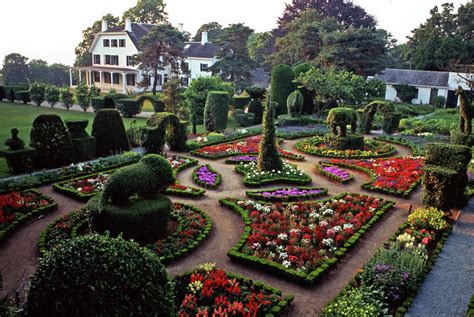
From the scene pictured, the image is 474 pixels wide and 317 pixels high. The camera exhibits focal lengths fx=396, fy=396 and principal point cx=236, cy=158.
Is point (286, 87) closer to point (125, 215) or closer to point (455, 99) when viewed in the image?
point (455, 99)

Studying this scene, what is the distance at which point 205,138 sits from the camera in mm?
25672

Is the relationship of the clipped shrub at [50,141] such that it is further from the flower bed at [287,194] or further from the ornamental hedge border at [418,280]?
the ornamental hedge border at [418,280]

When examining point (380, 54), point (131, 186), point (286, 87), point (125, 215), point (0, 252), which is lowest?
point (0, 252)

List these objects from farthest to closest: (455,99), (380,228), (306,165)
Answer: (455,99) < (306,165) < (380,228)

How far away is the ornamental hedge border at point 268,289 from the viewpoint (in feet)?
27.1

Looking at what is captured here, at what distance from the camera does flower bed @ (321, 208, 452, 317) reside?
8.23m

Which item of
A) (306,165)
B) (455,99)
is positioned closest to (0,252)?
(306,165)

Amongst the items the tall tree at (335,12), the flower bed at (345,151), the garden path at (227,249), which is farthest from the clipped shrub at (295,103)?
the tall tree at (335,12)

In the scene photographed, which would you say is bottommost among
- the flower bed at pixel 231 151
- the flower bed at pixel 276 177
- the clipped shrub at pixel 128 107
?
the flower bed at pixel 276 177

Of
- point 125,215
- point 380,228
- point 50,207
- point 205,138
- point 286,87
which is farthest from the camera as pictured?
point 286,87

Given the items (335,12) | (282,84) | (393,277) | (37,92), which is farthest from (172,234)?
(335,12)

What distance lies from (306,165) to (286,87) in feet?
60.1

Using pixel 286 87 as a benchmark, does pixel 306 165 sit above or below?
below

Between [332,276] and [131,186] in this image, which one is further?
[131,186]
